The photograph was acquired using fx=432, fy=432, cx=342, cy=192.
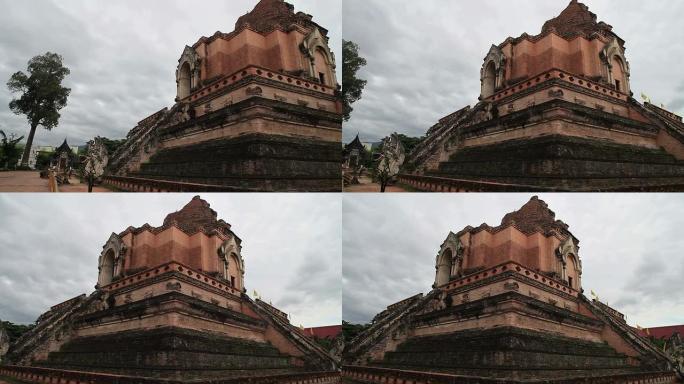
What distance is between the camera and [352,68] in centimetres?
1019

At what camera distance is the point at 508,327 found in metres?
13.7

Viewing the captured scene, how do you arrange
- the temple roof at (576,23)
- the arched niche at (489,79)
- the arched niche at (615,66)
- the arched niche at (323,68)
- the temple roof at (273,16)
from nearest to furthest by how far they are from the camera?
the arched niche at (323,68) < the temple roof at (273,16) < the arched niche at (615,66) < the temple roof at (576,23) < the arched niche at (489,79)

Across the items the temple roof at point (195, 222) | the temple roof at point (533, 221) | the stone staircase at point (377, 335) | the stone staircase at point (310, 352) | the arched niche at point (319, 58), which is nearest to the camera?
the stone staircase at point (377, 335)

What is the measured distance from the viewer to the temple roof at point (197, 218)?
2367 cm

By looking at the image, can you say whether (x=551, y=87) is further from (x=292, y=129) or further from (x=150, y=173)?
(x=150, y=173)

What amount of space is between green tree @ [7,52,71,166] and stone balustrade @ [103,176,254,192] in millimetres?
3048

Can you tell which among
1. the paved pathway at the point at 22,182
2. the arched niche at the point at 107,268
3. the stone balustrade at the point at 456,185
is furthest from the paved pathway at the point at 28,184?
the stone balustrade at the point at 456,185

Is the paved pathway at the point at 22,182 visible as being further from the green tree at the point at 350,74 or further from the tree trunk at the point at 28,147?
the green tree at the point at 350,74

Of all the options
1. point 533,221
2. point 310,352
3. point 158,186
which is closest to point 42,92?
point 158,186

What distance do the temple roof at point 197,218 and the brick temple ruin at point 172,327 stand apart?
6cm

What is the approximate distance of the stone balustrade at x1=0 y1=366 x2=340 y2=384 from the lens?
1088cm

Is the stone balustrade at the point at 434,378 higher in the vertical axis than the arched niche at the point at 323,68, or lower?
lower

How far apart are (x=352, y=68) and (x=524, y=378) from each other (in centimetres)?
942

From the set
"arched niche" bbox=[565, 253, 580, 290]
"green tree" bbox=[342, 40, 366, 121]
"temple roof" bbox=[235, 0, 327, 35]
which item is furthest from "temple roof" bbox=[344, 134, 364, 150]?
"arched niche" bbox=[565, 253, 580, 290]
